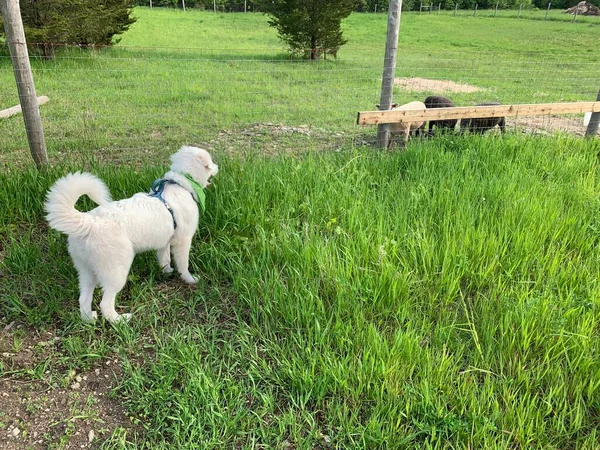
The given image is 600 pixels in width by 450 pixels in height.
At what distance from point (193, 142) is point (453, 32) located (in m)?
25.1

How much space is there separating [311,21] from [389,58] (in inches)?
427

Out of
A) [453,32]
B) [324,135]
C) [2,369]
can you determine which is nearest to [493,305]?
[2,369]

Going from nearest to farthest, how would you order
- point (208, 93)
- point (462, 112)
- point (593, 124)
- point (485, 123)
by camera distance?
point (462, 112) → point (593, 124) → point (485, 123) → point (208, 93)

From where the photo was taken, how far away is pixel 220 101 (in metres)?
8.60

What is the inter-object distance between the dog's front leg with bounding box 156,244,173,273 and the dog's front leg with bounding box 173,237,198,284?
0.14 metres

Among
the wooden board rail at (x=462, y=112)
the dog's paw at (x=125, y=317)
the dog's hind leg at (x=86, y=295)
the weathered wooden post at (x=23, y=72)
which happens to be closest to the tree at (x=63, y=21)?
the weathered wooden post at (x=23, y=72)

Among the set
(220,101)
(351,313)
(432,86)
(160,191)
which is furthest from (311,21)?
(351,313)

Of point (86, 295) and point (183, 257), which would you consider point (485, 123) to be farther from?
point (86, 295)

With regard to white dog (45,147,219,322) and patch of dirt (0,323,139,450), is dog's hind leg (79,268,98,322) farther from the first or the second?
patch of dirt (0,323,139,450)

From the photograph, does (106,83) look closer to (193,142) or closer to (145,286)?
(193,142)

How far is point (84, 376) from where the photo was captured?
99.7 inches

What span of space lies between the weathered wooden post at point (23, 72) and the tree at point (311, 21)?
11.7m

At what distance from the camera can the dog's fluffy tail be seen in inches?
98.1

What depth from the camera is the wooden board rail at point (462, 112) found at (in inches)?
199
